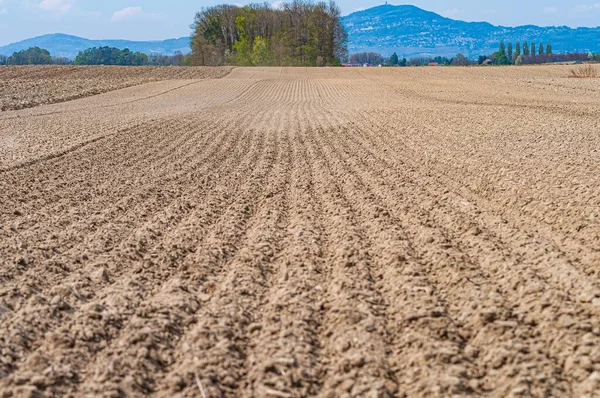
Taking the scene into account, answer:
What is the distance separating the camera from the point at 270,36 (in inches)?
4382

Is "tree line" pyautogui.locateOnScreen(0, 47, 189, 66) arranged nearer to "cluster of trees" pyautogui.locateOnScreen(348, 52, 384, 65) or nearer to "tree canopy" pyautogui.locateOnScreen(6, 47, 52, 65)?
"tree canopy" pyautogui.locateOnScreen(6, 47, 52, 65)

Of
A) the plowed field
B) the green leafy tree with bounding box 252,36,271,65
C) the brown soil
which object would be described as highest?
the green leafy tree with bounding box 252,36,271,65

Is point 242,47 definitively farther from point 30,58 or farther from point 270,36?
point 30,58

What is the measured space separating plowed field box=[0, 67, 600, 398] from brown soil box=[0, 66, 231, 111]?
19310mm

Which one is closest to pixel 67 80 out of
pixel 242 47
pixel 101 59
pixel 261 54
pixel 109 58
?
pixel 261 54

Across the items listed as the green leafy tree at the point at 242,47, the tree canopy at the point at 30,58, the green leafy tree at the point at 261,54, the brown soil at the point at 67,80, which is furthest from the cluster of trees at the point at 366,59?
the brown soil at the point at 67,80

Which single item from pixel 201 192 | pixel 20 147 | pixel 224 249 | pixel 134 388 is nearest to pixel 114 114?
pixel 20 147

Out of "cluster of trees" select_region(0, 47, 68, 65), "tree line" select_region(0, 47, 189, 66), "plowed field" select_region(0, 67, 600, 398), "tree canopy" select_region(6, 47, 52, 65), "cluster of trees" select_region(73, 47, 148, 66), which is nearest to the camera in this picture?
"plowed field" select_region(0, 67, 600, 398)

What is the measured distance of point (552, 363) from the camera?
375 cm

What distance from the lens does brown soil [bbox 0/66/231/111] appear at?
30306 mm

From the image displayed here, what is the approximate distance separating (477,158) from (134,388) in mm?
8333

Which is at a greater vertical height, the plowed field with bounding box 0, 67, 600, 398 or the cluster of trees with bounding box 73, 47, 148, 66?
the cluster of trees with bounding box 73, 47, 148, 66

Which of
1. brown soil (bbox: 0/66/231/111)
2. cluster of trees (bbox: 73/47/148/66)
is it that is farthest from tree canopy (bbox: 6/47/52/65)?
brown soil (bbox: 0/66/231/111)

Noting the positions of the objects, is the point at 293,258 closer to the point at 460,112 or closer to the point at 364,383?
the point at 364,383
